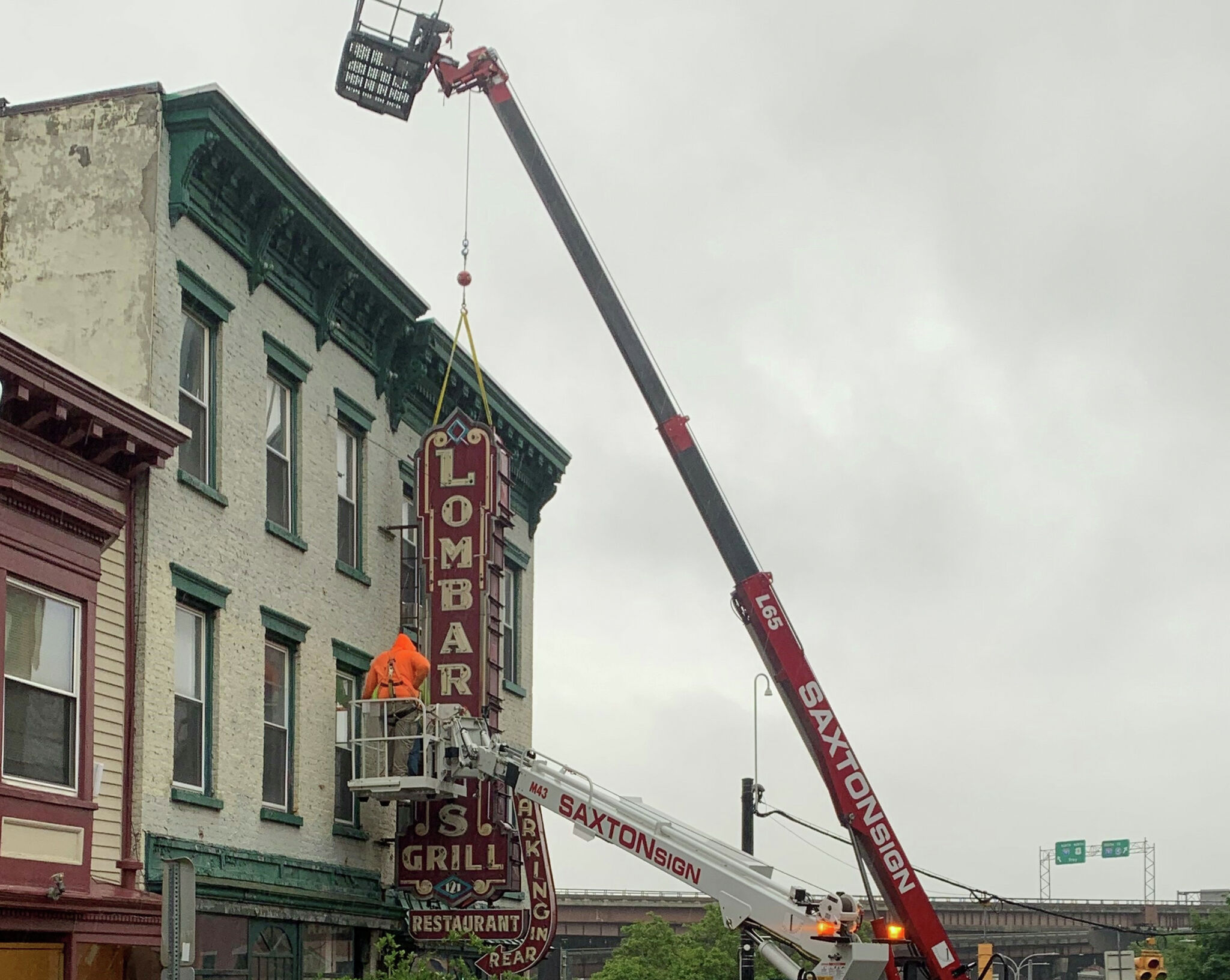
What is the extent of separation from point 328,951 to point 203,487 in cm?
675

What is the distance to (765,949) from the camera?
21.2 m

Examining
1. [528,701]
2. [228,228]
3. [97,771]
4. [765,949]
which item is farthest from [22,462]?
[528,701]

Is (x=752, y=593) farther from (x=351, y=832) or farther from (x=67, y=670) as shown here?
(x=67, y=670)

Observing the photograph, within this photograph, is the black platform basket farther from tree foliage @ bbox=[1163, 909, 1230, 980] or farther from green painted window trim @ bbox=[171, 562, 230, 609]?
tree foliage @ bbox=[1163, 909, 1230, 980]

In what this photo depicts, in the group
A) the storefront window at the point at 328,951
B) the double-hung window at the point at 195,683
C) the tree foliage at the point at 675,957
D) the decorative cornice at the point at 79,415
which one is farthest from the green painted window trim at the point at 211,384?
the tree foliage at the point at 675,957

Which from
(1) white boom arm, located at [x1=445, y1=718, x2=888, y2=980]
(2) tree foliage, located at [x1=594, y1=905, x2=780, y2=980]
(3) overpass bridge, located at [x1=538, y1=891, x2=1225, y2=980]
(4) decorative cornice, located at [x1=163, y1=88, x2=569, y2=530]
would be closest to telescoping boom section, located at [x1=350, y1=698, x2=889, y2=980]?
(1) white boom arm, located at [x1=445, y1=718, x2=888, y2=980]

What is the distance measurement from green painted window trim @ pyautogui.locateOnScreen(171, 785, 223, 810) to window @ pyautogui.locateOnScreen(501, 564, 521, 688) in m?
12.2

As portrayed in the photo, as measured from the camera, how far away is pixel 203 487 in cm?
1997

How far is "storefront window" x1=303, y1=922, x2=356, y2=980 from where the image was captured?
22.4 metres

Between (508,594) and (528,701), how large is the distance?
6.59 feet

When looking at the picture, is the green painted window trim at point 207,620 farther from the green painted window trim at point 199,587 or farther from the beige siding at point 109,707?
the beige siding at point 109,707

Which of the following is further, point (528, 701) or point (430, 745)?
point (528, 701)

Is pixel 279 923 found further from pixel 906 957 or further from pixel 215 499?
pixel 906 957

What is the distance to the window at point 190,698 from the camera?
64.1ft
